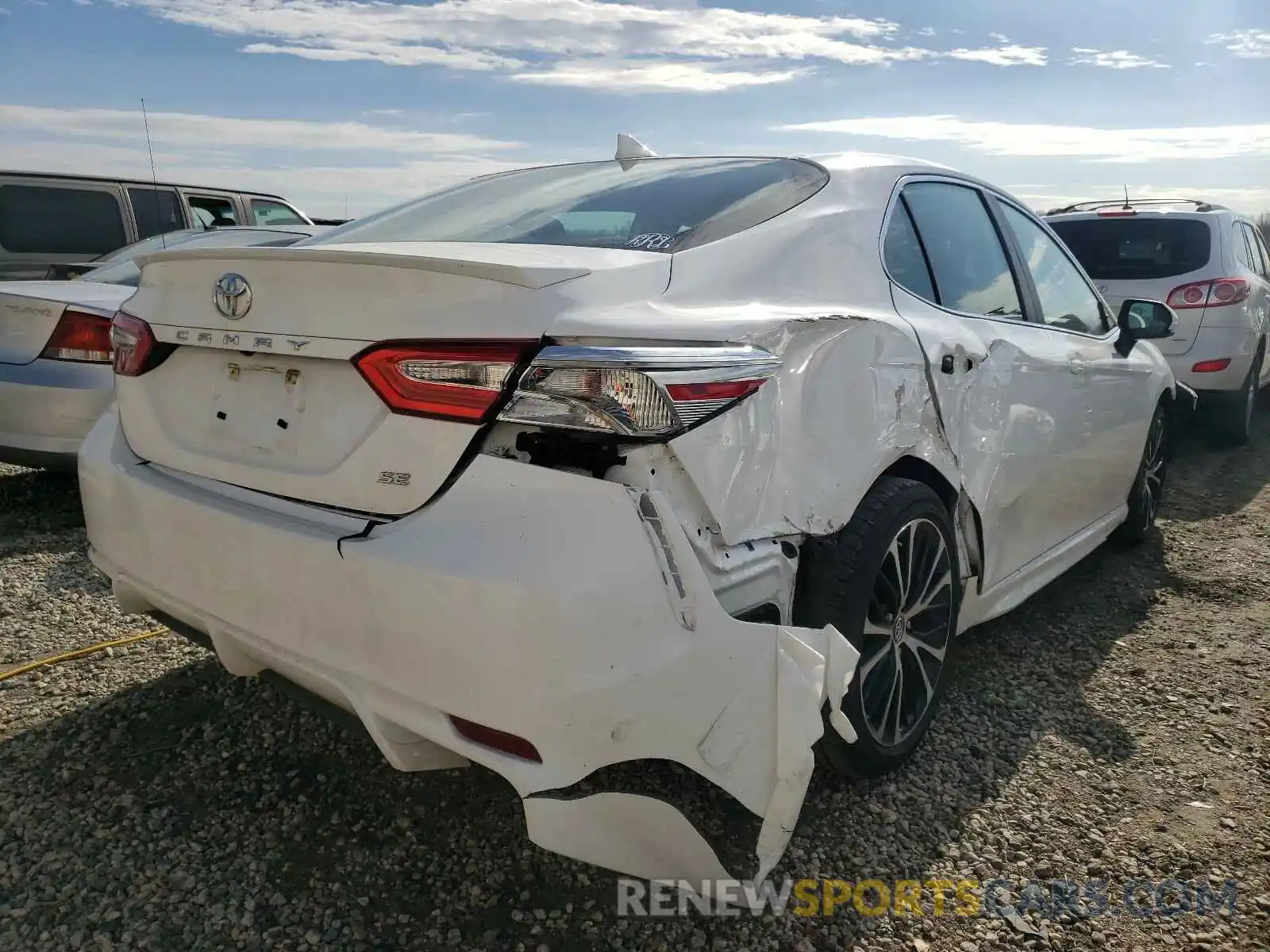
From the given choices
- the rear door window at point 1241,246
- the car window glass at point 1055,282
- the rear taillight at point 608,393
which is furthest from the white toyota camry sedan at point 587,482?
the rear door window at point 1241,246

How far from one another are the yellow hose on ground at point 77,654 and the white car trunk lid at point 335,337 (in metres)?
1.34

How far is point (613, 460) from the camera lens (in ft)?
5.64

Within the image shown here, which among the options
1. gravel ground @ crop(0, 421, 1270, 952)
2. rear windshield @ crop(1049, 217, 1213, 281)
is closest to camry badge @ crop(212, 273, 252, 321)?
gravel ground @ crop(0, 421, 1270, 952)

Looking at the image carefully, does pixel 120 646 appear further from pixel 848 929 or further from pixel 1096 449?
pixel 1096 449

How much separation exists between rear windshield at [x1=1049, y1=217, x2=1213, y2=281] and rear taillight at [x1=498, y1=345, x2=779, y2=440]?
19.8 feet

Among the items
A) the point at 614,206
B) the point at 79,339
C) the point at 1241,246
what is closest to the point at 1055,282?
the point at 614,206

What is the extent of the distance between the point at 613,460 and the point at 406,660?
20.2 inches

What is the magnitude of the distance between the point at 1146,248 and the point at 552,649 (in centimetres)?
670

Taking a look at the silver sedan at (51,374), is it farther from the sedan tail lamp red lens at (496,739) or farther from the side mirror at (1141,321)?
the side mirror at (1141,321)

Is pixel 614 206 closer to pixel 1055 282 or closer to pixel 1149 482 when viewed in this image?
pixel 1055 282

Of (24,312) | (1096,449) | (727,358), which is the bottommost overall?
(1096,449)

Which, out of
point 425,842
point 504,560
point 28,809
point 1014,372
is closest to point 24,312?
point 28,809

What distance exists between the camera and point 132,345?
2.38 meters

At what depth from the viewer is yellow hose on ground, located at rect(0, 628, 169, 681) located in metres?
3.11
